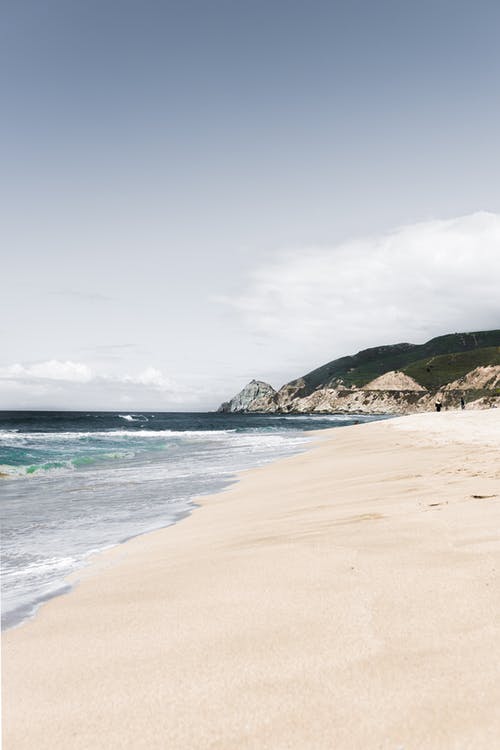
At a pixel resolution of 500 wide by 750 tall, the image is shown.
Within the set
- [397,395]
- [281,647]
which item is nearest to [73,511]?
[281,647]

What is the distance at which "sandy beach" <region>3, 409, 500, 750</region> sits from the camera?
70.9 inches

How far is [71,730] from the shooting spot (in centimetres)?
192

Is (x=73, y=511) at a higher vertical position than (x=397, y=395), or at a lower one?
lower

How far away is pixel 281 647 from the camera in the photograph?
2404 millimetres

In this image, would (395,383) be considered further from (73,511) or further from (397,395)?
(73,511)

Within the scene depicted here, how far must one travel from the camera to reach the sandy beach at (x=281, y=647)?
5.90ft

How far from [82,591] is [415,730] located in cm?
322

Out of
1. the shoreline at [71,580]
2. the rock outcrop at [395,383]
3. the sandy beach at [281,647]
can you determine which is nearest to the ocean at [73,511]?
the shoreline at [71,580]

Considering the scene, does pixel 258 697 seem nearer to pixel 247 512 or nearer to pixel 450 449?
pixel 247 512

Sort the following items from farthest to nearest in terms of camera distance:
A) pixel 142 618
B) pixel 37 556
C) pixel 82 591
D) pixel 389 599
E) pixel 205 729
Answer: pixel 37 556 → pixel 82 591 → pixel 142 618 → pixel 389 599 → pixel 205 729

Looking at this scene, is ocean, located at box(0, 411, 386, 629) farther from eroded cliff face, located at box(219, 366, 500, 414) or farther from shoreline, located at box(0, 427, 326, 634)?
eroded cliff face, located at box(219, 366, 500, 414)

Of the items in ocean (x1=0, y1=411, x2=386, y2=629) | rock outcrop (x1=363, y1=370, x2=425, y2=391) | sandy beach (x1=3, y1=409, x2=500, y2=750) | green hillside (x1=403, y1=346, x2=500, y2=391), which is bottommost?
ocean (x1=0, y1=411, x2=386, y2=629)

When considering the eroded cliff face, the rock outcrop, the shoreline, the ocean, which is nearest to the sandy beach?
the shoreline

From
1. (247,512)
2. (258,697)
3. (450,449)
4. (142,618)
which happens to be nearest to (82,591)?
(142,618)
